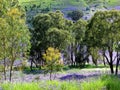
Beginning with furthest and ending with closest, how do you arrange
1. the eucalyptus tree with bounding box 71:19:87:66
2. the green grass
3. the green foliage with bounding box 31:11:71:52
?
the eucalyptus tree with bounding box 71:19:87:66
the green foliage with bounding box 31:11:71:52
the green grass

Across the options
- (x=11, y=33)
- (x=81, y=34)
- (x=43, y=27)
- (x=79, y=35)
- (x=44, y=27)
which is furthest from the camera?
(x=79, y=35)

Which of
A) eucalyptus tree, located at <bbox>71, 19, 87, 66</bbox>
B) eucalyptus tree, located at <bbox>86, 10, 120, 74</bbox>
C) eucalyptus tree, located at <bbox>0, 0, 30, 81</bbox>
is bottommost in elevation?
eucalyptus tree, located at <bbox>71, 19, 87, 66</bbox>

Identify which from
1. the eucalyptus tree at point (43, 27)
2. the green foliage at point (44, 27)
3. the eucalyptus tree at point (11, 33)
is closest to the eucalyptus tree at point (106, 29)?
the eucalyptus tree at point (11, 33)

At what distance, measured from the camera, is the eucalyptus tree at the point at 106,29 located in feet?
192

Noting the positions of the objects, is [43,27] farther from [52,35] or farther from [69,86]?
[69,86]

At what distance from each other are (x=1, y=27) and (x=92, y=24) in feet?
87.2

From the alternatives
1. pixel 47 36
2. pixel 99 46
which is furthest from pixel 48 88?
pixel 47 36

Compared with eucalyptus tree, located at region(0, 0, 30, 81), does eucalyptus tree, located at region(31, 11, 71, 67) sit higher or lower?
lower

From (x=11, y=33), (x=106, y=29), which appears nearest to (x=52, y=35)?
(x=106, y=29)

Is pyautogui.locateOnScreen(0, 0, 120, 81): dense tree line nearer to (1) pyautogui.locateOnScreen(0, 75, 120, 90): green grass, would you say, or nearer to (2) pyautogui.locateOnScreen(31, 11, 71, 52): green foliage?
(2) pyautogui.locateOnScreen(31, 11, 71, 52): green foliage

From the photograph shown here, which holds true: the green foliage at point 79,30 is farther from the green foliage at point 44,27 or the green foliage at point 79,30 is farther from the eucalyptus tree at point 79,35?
the green foliage at point 44,27

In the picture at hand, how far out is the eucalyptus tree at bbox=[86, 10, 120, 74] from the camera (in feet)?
192

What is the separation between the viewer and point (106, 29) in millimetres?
58875

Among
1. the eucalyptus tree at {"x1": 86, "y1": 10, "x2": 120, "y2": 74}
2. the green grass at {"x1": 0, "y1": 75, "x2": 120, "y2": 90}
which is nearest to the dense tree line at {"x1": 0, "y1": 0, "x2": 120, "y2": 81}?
the eucalyptus tree at {"x1": 86, "y1": 10, "x2": 120, "y2": 74}
